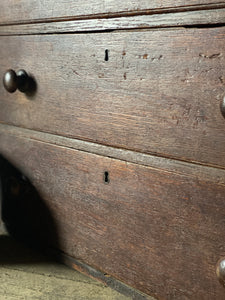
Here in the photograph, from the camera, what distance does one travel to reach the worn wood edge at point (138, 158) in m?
0.66

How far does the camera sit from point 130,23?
729 mm

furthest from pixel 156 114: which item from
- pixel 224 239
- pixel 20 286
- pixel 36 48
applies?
pixel 20 286

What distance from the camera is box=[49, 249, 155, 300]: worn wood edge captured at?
0.80m

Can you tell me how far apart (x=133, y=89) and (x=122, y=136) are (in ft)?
0.30

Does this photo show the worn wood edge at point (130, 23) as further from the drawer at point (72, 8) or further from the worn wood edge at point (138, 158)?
the worn wood edge at point (138, 158)

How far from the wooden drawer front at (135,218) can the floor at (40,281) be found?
1.6 inches

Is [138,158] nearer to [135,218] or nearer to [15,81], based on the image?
[135,218]

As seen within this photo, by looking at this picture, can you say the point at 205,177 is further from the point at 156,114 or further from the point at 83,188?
the point at 83,188

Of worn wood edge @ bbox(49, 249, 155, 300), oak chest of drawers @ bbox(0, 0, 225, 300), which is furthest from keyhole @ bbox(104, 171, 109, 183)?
worn wood edge @ bbox(49, 249, 155, 300)

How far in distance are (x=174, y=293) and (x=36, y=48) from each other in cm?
58

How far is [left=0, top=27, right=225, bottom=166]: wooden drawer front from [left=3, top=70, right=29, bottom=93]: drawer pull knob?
0.02m

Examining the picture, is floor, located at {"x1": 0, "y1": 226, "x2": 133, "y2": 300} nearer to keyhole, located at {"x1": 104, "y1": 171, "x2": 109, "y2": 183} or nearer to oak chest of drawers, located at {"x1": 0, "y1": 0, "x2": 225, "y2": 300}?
oak chest of drawers, located at {"x1": 0, "y1": 0, "x2": 225, "y2": 300}

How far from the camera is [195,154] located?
2.21ft

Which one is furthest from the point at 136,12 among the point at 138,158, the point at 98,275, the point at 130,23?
the point at 98,275
